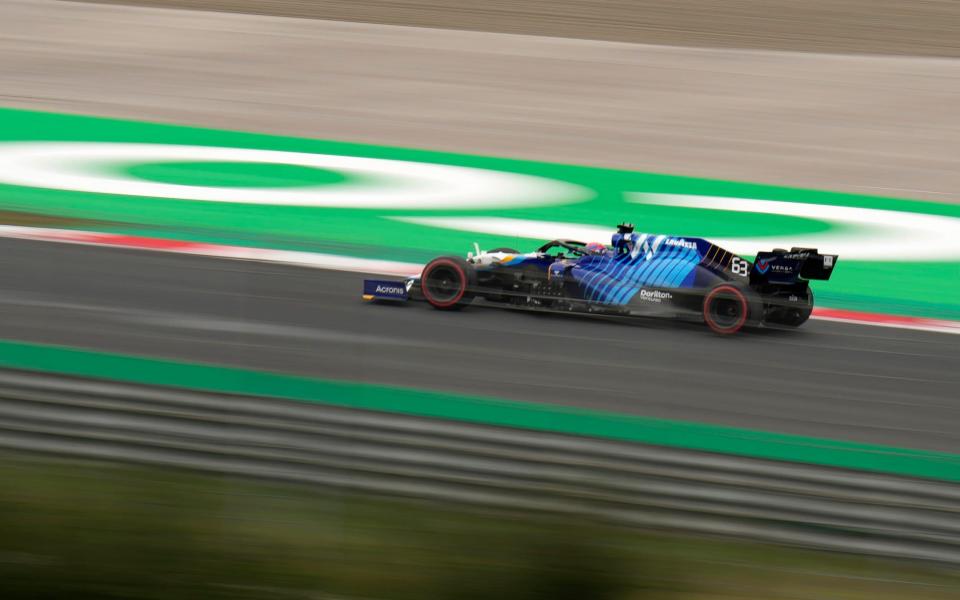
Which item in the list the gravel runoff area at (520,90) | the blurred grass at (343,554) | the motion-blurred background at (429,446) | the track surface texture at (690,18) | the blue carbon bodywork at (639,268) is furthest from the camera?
the track surface texture at (690,18)

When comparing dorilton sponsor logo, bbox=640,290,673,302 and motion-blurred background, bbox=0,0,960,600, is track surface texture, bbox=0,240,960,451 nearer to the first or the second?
motion-blurred background, bbox=0,0,960,600

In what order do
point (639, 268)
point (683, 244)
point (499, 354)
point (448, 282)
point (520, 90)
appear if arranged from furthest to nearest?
point (520, 90)
point (683, 244)
point (639, 268)
point (448, 282)
point (499, 354)

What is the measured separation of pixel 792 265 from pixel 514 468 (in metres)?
4.92

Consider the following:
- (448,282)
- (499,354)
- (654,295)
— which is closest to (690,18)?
(654,295)

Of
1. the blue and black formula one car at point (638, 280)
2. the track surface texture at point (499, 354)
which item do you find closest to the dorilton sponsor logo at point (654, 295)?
the blue and black formula one car at point (638, 280)

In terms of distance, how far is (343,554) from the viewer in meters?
3.76

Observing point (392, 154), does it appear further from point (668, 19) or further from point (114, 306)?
point (114, 306)

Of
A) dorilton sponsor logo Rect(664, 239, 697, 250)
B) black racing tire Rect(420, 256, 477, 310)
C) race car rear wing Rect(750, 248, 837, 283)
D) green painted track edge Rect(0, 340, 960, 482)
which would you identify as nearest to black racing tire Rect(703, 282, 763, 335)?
race car rear wing Rect(750, 248, 837, 283)

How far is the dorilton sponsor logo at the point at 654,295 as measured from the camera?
8656mm

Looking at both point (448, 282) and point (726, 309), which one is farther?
point (448, 282)

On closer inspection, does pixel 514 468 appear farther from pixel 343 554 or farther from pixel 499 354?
pixel 499 354

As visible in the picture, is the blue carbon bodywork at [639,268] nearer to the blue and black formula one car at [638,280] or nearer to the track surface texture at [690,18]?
the blue and black formula one car at [638,280]

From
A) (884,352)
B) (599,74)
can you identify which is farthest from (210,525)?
(599,74)

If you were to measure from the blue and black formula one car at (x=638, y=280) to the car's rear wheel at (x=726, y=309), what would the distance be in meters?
0.01
